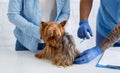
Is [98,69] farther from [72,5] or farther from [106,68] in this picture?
[72,5]

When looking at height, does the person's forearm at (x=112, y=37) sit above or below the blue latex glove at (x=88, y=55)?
above

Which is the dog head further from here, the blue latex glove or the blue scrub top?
the blue scrub top

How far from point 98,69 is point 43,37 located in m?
0.32

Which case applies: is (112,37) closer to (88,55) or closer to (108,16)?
(88,55)

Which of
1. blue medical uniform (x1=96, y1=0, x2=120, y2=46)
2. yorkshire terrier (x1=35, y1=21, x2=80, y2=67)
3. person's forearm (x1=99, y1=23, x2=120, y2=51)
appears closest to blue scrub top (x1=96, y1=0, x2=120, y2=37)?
blue medical uniform (x1=96, y1=0, x2=120, y2=46)

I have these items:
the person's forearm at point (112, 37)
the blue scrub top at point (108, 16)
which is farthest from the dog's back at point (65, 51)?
the blue scrub top at point (108, 16)

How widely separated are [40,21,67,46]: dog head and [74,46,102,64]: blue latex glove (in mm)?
172

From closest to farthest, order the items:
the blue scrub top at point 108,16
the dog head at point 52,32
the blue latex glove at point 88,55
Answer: the dog head at point 52,32, the blue latex glove at point 88,55, the blue scrub top at point 108,16

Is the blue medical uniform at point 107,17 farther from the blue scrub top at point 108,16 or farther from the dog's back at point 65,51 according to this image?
the dog's back at point 65,51

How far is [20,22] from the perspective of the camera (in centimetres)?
130

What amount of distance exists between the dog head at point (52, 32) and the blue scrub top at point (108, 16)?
54cm

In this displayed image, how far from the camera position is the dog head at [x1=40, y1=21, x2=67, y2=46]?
109 centimetres

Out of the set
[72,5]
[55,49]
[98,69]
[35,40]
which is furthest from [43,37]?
[72,5]

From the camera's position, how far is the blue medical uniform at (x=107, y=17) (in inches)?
60.2
